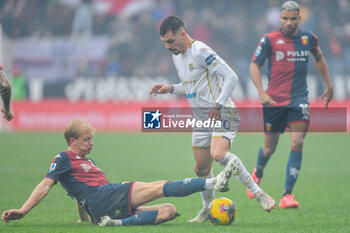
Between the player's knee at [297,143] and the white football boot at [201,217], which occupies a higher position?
the player's knee at [297,143]

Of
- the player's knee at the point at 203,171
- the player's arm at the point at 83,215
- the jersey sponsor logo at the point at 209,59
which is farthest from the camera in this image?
the player's knee at the point at 203,171

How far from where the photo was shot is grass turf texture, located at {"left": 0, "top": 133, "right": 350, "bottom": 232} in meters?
5.87

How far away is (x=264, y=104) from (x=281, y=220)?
6.10 feet

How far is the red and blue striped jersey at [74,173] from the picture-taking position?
568 cm

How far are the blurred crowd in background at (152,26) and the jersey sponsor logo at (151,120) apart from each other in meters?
15.1

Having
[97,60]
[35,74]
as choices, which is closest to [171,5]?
[97,60]

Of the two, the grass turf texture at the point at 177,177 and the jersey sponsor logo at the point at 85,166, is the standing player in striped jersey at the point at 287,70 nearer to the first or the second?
the grass turf texture at the point at 177,177

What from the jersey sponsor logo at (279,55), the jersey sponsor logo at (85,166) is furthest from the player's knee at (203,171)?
the jersey sponsor logo at (279,55)

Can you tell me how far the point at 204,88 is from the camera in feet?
21.7

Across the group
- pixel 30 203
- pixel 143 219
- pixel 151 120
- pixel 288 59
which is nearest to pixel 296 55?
pixel 288 59

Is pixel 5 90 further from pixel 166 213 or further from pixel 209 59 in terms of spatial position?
pixel 209 59

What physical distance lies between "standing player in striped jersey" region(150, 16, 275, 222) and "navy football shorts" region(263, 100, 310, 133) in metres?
1.39

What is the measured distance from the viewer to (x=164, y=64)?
24.5 metres

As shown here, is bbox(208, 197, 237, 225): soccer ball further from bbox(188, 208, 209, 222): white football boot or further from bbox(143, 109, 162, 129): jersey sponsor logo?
bbox(143, 109, 162, 129): jersey sponsor logo
